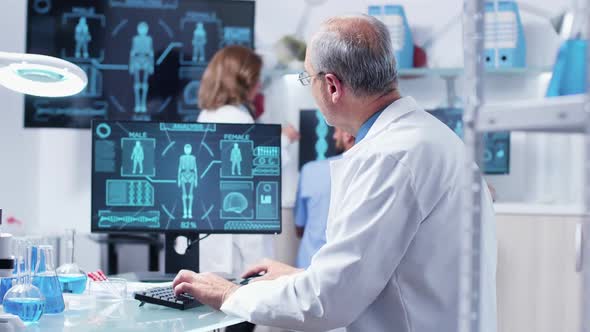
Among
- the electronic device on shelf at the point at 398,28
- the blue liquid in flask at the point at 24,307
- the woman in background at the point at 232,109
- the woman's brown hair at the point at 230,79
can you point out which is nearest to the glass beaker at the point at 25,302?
the blue liquid in flask at the point at 24,307

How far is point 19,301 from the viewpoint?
1.77 meters

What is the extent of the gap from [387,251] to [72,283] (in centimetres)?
98

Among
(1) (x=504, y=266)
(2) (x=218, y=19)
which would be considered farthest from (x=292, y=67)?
(1) (x=504, y=266)

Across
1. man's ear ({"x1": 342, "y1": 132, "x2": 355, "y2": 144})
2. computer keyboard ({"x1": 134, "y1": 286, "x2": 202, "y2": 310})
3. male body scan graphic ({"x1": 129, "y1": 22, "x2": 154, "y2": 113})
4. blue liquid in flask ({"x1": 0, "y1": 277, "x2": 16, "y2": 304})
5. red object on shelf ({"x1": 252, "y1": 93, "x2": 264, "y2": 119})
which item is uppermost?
male body scan graphic ({"x1": 129, "y1": 22, "x2": 154, "y2": 113})

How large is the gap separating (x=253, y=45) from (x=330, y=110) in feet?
9.03

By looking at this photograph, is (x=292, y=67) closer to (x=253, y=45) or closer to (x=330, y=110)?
(x=253, y=45)

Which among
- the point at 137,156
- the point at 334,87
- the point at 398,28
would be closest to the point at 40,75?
the point at 137,156

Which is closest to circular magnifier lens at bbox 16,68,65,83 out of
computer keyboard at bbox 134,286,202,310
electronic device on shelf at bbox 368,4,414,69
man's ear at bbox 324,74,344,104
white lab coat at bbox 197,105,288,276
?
computer keyboard at bbox 134,286,202,310

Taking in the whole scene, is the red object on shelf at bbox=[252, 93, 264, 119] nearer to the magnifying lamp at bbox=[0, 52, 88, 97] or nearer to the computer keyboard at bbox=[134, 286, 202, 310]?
the magnifying lamp at bbox=[0, 52, 88, 97]

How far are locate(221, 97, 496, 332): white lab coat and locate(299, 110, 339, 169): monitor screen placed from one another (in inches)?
112

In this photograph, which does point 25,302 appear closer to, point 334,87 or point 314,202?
point 334,87

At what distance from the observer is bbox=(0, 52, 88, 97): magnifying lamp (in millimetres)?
1917

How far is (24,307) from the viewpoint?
1772 millimetres

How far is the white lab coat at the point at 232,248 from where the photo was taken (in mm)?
3561
